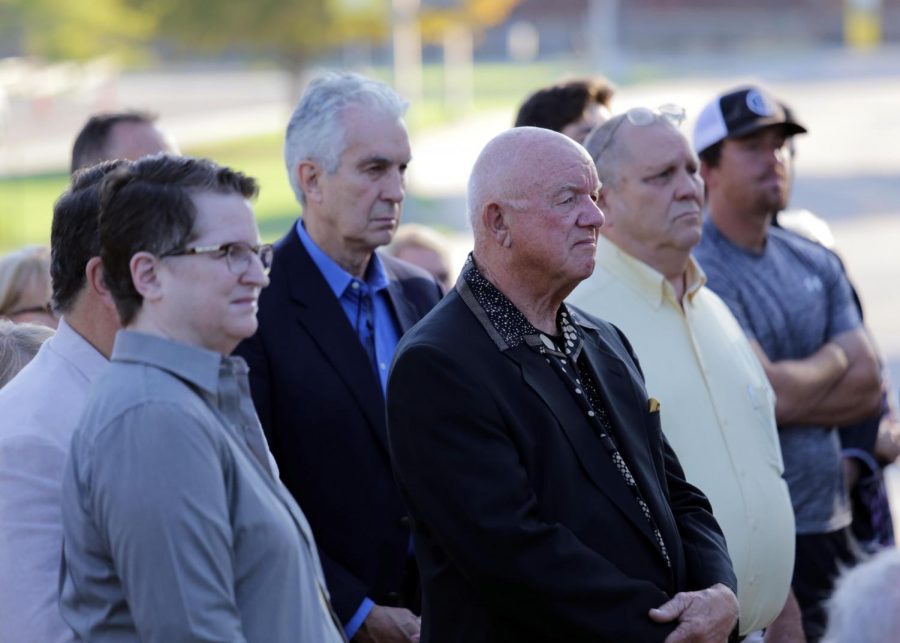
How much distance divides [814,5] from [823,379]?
62135 mm

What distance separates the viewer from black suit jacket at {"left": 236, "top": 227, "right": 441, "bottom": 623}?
13.5 ft

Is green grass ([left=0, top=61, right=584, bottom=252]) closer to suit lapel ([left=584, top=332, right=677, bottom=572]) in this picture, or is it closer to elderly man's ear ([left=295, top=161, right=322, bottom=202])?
elderly man's ear ([left=295, top=161, right=322, bottom=202])

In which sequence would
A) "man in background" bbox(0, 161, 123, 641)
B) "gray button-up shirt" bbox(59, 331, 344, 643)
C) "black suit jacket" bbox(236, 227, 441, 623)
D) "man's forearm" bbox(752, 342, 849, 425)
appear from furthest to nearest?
"man's forearm" bbox(752, 342, 849, 425) → "black suit jacket" bbox(236, 227, 441, 623) → "man in background" bbox(0, 161, 123, 641) → "gray button-up shirt" bbox(59, 331, 344, 643)

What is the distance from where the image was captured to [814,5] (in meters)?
63.6

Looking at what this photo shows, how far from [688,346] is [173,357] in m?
1.96

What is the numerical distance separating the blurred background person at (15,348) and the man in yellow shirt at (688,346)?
64.3 inches

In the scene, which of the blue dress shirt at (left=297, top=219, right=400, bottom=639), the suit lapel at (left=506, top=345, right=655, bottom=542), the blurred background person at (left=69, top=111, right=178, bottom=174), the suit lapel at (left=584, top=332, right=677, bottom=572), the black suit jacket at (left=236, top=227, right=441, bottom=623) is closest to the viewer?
the suit lapel at (left=506, top=345, right=655, bottom=542)

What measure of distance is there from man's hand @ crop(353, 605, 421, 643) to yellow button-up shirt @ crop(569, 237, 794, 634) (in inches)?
36.2

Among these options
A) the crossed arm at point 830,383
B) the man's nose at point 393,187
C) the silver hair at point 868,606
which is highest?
the man's nose at point 393,187

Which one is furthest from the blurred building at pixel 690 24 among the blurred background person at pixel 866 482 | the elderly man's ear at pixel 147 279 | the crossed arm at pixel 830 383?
the elderly man's ear at pixel 147 279

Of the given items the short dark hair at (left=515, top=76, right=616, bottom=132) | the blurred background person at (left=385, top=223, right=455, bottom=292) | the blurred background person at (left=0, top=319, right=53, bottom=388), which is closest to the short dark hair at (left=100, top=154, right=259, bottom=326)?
the blurred background person at (left=0, top=319, right=53, bottom=388)

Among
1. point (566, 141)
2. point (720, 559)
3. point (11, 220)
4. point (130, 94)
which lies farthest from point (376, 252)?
point (130, 94)

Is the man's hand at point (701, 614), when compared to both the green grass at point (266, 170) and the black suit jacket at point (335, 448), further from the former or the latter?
the green grass at point (266, 170)

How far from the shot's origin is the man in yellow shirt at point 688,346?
4199 mm
